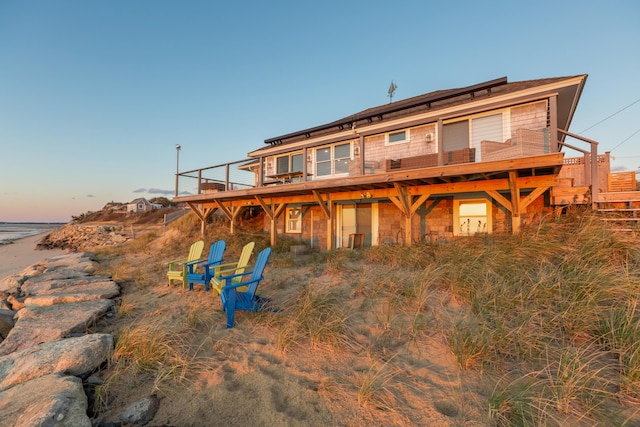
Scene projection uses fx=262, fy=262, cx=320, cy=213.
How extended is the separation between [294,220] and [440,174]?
7.03 meters

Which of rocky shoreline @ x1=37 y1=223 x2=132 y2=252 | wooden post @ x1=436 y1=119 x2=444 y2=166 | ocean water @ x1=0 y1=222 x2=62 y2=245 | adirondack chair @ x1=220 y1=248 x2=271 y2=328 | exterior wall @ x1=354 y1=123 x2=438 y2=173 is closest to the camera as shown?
adirondack chair @ x1=220 y1=248 x2=271 y2=328

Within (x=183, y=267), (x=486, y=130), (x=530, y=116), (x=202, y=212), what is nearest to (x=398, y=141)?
(x=486, y=130)

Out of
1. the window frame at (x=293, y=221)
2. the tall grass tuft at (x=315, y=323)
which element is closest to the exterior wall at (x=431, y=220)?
the window frame at (x=293, y=221)

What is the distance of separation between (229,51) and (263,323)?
12398mm

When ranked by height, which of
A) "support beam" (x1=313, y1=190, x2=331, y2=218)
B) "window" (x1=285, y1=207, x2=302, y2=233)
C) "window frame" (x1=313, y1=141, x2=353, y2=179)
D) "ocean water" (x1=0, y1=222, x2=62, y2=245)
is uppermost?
"window frame" (x1=313, y1=141, x2=353, y2=179)

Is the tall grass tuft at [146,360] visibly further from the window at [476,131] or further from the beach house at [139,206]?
the beach house at [139,206]

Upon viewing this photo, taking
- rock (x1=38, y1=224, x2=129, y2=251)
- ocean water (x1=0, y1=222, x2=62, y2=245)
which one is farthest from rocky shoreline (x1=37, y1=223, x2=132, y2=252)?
ocean water (x1=0, y1=222, x2=62, y2=245)

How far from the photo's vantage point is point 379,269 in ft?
17.0

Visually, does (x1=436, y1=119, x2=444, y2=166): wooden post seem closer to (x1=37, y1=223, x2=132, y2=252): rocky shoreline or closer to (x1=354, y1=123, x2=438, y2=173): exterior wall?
(x1=354, y1=123, x2=438, y2=173): exterior wall

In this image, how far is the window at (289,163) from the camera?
471 inches

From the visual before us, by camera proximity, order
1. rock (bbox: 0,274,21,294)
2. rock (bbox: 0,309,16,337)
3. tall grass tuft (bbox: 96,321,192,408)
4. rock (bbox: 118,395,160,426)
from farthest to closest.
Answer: rock (bbox: 0,274,21,294)
rock (bbox: 0,309,16,337)
tall grass tuft (bbox: 96,321,192,408)
rock (bbox: 118,395,160,426)

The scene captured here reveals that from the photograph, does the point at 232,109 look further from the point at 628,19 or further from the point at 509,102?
the point at 628,19

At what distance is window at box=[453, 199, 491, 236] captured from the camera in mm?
7891

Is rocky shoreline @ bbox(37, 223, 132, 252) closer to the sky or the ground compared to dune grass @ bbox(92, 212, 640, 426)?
closer to the ground
